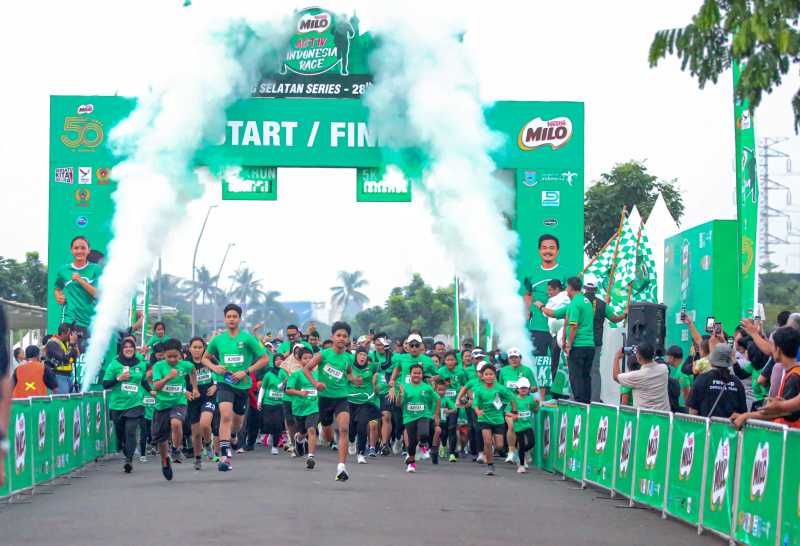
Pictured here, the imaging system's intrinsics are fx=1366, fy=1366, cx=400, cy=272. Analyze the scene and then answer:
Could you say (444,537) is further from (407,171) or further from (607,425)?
(407,171)

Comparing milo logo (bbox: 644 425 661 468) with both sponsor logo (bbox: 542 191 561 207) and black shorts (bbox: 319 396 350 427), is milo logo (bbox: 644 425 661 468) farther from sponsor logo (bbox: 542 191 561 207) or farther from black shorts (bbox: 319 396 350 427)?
sponsor logo (bbox: 542 191 561 207)

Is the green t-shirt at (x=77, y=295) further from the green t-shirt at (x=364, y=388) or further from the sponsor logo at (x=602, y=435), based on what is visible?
the sponsor logo at (x=602, y=435)

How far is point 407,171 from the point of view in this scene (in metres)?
26.8

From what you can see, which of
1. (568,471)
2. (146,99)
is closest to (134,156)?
(146,99)

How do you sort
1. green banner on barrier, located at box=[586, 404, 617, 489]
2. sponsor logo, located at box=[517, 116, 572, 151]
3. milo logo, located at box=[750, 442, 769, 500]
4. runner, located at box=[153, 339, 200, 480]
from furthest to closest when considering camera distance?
sponsor logo, located at box=[517, 116, 572, 151] → runner, located at box=[153, 339, 200, 480] → green banner on barrier, located at box=[586, 404, 617, 489] → milo logo, located at box=[750, 442, 769, 500]

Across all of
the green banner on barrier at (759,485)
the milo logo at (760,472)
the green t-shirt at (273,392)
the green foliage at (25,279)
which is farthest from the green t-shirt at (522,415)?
the green foliage at (25,279)

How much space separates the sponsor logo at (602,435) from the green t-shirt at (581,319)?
3.46m

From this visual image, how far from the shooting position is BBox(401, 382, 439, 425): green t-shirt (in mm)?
19359

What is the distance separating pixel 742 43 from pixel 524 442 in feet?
39.9

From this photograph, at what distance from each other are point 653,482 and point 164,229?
15.5 metres

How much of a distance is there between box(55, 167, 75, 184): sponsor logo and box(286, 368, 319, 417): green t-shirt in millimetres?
8783

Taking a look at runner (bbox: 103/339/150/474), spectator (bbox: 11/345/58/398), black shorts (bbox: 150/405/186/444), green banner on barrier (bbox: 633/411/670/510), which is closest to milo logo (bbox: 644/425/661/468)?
green banner on barrier (bbox: 633/411/670/510)

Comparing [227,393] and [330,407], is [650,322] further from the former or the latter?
[227,393]

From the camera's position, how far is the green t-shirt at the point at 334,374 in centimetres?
1611
